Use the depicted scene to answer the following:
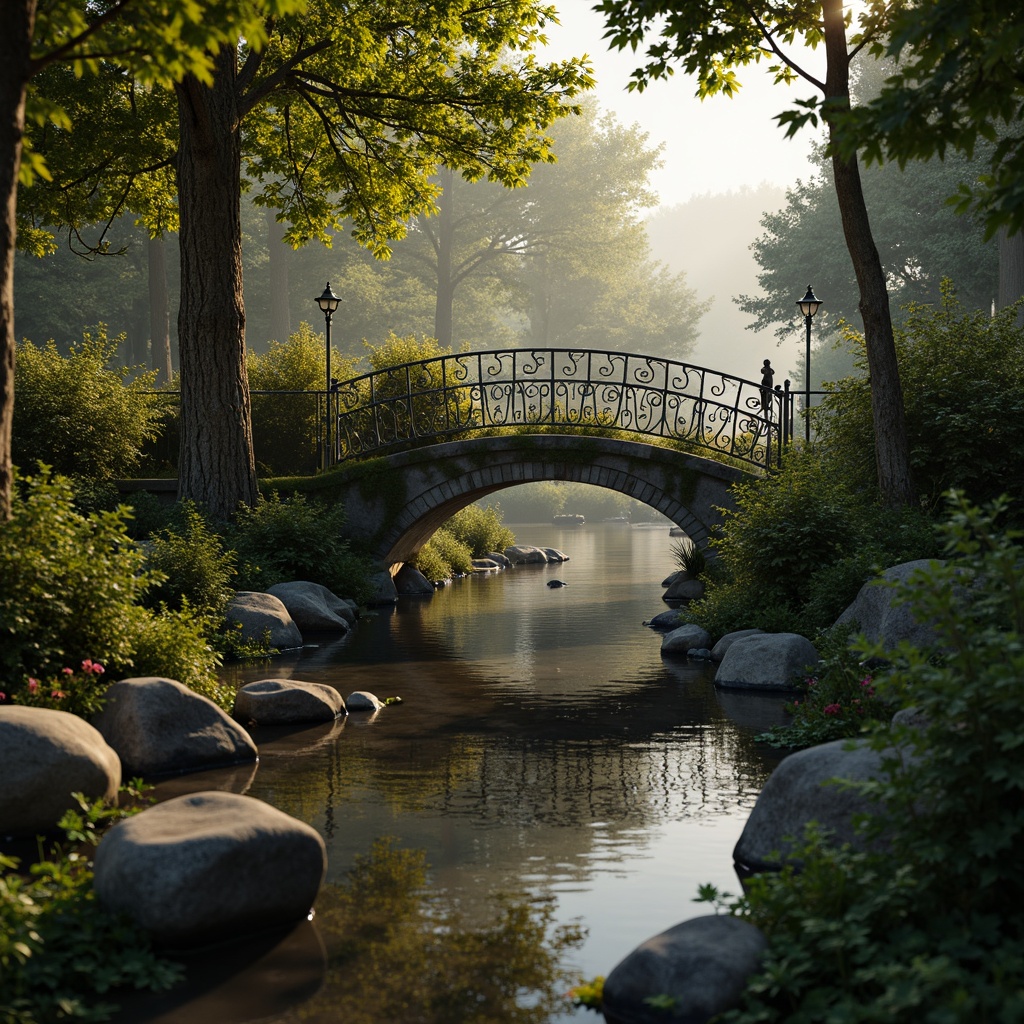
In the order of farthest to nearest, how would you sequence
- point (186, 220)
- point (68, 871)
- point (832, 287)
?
1. point (832, 287)
2. point (186, 220)
3. point (68, 871)

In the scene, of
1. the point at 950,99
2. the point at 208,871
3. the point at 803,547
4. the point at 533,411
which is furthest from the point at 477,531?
the point at 208,871

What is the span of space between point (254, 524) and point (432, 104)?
244 inches

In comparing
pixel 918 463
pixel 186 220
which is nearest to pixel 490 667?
pixel 918 463

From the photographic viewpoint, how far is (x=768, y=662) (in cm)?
1073

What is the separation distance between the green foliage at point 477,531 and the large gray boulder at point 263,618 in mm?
12260

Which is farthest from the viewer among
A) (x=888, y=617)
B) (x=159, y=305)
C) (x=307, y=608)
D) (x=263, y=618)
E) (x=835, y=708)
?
(x=159, y=305)

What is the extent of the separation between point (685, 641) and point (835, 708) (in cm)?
516

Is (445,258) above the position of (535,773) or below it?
above

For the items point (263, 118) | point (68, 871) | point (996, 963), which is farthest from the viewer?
point (263, 118)

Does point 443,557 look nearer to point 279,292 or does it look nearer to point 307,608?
point 307,608

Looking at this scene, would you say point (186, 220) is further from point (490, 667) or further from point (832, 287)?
point (832, 287)

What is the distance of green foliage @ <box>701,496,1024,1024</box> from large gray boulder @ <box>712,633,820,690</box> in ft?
20.1

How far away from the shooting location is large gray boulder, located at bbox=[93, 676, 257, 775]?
7.41 m

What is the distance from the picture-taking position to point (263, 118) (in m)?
17.6
